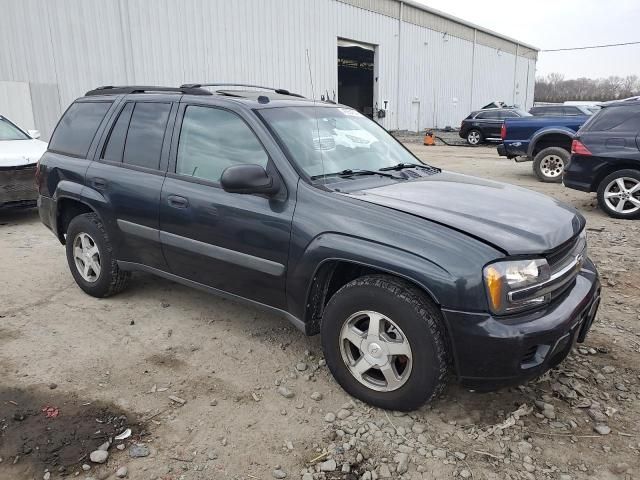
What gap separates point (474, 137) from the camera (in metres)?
22.9

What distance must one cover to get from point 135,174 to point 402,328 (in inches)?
98.2

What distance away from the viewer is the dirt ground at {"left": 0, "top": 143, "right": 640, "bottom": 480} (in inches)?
99.3

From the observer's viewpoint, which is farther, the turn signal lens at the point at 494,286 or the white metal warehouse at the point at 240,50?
the white metal warehouse at the point at 240,50

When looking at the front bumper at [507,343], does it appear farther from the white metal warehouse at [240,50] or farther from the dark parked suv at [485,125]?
the dark parked suv at [485,125]

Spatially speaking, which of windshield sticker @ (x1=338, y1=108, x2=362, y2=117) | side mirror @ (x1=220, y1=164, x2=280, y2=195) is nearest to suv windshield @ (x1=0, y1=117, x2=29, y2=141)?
windshield sticker @ (x1=338, y1=108, x2=362, y2=117)

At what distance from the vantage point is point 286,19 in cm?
2059

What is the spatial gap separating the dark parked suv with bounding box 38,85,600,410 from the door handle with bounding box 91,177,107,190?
16mm

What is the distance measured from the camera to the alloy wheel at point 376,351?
2773mm

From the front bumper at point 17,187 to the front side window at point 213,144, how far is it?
493 cm

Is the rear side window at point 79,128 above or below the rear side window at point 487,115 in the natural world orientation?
below

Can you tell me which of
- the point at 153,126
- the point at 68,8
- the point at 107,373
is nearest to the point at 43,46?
the point at 68,8

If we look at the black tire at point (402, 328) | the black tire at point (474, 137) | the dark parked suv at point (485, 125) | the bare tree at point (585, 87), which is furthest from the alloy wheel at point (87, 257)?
the bare tree at point (585, 87)

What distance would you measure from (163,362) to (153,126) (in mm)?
1813

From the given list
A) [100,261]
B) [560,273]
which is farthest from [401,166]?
[100,261]
